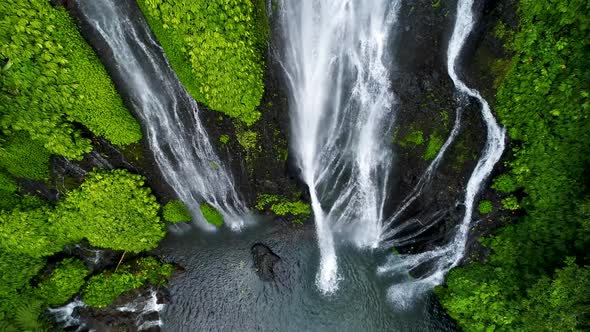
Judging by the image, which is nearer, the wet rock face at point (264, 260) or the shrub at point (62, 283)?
the shrub at point (62, 283)

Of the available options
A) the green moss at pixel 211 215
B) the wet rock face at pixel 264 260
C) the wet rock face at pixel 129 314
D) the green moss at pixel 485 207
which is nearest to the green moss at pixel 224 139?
the green moss at pixel 211 215

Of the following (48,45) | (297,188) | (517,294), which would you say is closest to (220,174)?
(297,188)

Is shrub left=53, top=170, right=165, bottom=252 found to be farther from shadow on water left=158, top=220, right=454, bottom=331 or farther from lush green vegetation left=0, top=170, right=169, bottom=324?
shadow on water left=158, top=220, right=454, bottom=331

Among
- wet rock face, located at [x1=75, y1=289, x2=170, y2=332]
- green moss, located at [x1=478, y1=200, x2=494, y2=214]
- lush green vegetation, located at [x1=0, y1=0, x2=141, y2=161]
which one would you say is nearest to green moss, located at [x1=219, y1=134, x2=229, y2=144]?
lush green vegetation, located at [x1=0, y1=0, x2=141, y2=161]

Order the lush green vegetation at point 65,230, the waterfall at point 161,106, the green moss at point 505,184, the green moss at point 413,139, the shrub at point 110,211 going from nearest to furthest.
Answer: the waterfall at point 161,106
the green moss at point 505,184
the green moss at point 413,139
the lush green vegetation at point 65,230
the shrub at point 110,211

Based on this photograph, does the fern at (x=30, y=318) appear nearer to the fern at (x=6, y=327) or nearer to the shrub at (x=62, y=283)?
the fern at (x=6, y=327)

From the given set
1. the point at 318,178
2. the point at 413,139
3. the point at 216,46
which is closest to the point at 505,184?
the point at 413,139
